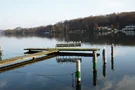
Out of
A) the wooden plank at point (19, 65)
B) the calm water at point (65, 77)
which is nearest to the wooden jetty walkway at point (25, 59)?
the wooden plank at point (19, 65)

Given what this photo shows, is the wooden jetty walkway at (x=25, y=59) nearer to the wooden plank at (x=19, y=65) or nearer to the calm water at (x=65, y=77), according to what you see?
the wooden plank at (x=19, y=65)

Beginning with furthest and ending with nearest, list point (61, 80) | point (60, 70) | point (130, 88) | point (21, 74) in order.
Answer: point (60, 70), point (21, 74), point (61, 80), point (130, 88)

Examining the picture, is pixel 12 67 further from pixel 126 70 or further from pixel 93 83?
pixel 126 70

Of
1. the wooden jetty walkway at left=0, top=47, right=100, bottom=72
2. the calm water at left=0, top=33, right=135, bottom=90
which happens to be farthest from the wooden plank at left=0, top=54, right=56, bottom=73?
the calm water at left=0, top=33, right=135, bottom=90

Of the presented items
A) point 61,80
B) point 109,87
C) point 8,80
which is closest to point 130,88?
point 109,87

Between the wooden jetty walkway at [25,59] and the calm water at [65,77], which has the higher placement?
the wooden jetty walkway at [25,59]

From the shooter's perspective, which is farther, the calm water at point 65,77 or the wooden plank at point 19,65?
the wooden plank at point 19,65

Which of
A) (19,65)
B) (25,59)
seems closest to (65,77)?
(19,65)

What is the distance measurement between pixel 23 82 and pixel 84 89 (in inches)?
239

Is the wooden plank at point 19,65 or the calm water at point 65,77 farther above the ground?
the wooden plank at point 19,65

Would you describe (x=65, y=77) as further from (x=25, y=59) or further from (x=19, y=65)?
(x=25, y=59)

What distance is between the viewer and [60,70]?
27156 mm

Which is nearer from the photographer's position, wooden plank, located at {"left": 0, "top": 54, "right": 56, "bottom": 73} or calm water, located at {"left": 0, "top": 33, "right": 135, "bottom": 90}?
calm water, located at {"left": 0, "top": 33, "right": 135, "bottom": 90}

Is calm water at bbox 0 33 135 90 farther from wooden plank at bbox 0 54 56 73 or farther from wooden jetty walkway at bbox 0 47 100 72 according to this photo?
wooden jetty walkway at bbox 0 47 100 72
